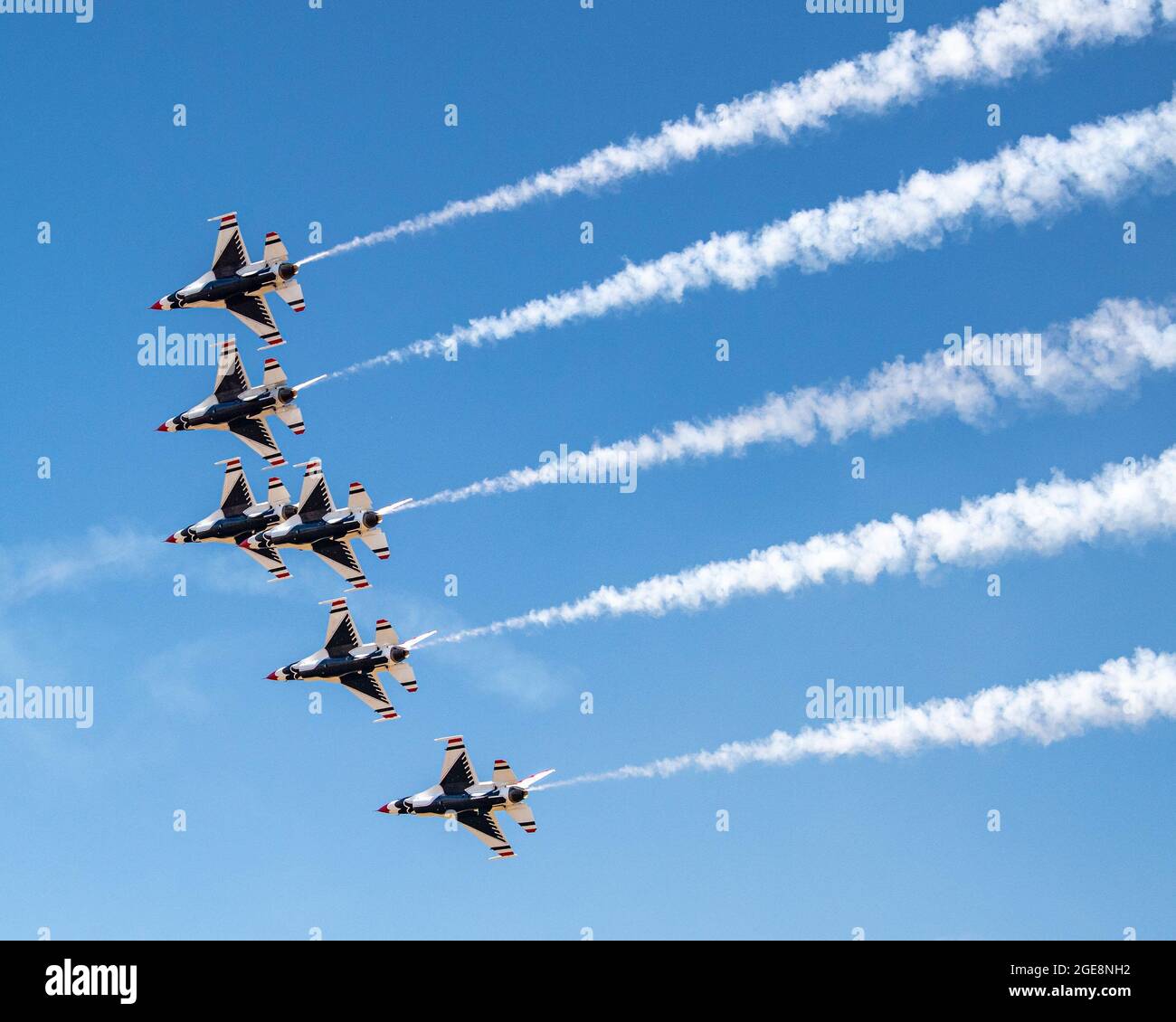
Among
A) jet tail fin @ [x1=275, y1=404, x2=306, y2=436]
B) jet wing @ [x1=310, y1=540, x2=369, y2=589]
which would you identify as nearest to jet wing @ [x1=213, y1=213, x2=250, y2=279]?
jet tail fin @ [x1=275, y1=404, x2=306, y2=436]

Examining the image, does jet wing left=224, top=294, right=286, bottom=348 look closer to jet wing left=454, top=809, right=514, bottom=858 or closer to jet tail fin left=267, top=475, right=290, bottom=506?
jet tail fin left=267, top=475, right=290, bottom=506

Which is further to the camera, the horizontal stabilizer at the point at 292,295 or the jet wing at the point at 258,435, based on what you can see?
the jet wing at the point at 258,435

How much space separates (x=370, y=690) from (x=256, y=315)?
19475 mm

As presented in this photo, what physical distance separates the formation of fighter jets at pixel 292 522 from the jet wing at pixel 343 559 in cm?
4

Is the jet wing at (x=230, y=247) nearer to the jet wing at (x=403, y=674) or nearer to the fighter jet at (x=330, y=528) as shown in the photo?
the fighter jet at (x=330, y=528)

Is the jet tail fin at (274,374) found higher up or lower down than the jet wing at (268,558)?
higher up

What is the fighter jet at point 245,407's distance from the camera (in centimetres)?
10219

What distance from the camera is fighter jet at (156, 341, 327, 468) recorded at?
10219 cm

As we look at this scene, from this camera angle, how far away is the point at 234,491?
346ft

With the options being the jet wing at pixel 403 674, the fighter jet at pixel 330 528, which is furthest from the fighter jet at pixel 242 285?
the jet wing at pixel 403 674

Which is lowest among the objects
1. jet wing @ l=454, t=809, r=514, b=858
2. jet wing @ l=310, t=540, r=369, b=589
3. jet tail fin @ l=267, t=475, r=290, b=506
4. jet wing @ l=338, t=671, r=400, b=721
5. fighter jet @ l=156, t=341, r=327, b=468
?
jet wing @ l=454, t=809, r=514, b=858

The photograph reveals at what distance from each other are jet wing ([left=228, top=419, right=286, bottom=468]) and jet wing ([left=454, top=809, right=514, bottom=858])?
65.9 feet

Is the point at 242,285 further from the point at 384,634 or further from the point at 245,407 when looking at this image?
the point at 384,634
